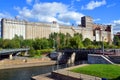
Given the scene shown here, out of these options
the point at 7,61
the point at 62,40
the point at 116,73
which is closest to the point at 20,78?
the point at 116,73

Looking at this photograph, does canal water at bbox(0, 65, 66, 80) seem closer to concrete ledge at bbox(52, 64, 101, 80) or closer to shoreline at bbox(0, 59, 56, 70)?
shoreline at bbox(0, 59, 56, 70)

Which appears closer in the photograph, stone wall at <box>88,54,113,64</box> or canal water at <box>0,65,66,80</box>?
canal water at <box>0,65,66,80</box>

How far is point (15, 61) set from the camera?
89.3m

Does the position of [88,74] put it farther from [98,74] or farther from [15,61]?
[15,61]

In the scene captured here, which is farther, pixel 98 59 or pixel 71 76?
pixel 98 59

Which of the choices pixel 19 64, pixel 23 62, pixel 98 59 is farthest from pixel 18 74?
pixel 23 62

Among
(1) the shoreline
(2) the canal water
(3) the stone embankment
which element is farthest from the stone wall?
(3) the stone embankment

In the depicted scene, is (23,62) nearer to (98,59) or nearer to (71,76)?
(98,59)

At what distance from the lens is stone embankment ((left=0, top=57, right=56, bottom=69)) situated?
277 ft

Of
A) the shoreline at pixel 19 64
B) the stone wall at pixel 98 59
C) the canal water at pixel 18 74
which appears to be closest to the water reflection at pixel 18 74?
the canal water at pixel 18 74

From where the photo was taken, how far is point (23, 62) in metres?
91.6

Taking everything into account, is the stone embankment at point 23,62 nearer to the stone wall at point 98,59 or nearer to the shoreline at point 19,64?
the shoreline at point 19,64

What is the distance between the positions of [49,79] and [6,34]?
5835 inches

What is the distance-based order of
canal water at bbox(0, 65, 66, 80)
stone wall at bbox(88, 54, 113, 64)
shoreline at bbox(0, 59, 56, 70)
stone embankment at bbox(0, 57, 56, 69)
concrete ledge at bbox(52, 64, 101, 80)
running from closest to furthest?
concrete ledge at bbox(52, 64, 101, 80) < canal water at bbox(0, 65, 66, 80) < stone wall at bbox(88, 54, 113, 64) < shoreline at bbox(0, 59, 56, 70) < stone embankment at bbox(0, 57, 56, 69)
